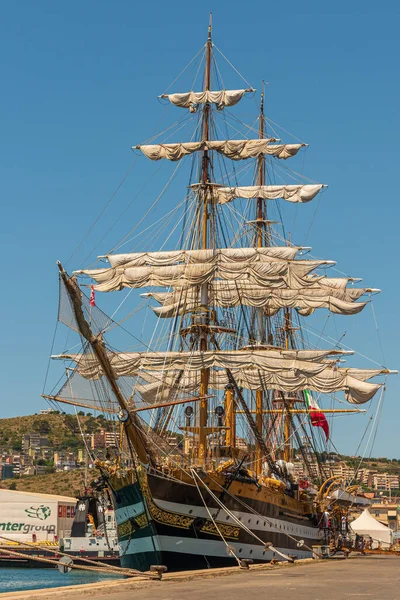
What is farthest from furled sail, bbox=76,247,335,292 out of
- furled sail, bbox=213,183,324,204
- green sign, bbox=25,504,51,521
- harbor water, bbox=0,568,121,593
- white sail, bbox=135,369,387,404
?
green sign, bbox=25,504,51,521

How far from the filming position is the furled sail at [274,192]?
66375 millimetres

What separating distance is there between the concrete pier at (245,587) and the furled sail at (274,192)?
122 feet

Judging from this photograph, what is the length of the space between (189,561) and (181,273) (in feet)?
62.0

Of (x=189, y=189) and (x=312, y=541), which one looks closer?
(x=189, y=189)

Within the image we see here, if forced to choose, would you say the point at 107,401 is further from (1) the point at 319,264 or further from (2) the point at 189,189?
(1) the point at 319,264

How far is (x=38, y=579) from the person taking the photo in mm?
57219

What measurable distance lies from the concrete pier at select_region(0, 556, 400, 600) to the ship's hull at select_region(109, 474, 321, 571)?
746 cm

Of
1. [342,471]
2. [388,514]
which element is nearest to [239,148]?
[342,471]

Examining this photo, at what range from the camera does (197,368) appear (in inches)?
1999

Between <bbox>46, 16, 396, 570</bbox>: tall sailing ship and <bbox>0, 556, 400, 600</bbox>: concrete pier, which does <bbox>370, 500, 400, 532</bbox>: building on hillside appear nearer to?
<bbox>46, 16, 396, 570</bbox>: tall sailing ship

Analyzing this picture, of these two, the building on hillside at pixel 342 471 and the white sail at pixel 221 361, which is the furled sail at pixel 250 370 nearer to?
the white sail at pixel 221 361

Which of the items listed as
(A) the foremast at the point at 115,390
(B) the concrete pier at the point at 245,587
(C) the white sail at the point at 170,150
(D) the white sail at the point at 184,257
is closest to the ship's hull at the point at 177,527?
(A) the foremast at the point at 115,390

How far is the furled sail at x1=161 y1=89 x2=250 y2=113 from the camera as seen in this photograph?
57406mm

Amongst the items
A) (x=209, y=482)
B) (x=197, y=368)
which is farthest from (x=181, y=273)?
(x=209, y=482)
